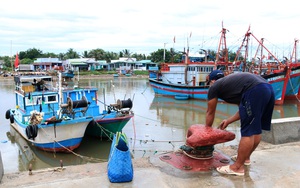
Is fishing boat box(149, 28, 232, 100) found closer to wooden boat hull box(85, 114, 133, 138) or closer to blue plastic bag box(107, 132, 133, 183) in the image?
wooden boat hull box(85, 114, 133, 138)

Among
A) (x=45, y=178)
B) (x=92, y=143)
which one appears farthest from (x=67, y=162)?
(x=45, y=178)

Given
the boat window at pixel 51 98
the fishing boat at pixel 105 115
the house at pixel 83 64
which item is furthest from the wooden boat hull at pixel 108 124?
the house at pixel 83 64

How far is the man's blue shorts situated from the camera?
3.22 metres

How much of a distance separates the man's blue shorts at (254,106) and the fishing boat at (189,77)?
820 inches

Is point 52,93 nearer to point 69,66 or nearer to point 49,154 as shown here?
point 49,154

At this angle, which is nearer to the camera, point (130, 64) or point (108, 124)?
point (108, 124)

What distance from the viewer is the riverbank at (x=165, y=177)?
3.21m

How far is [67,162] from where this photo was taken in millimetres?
8914

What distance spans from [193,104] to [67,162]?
15469mm

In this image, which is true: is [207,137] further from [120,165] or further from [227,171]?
[120,165]

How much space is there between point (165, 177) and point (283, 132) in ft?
8.45

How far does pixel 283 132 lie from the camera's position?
4883 mm

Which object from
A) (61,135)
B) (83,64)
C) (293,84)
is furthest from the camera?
(83,64)

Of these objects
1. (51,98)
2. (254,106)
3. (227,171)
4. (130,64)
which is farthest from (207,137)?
(130,64)
